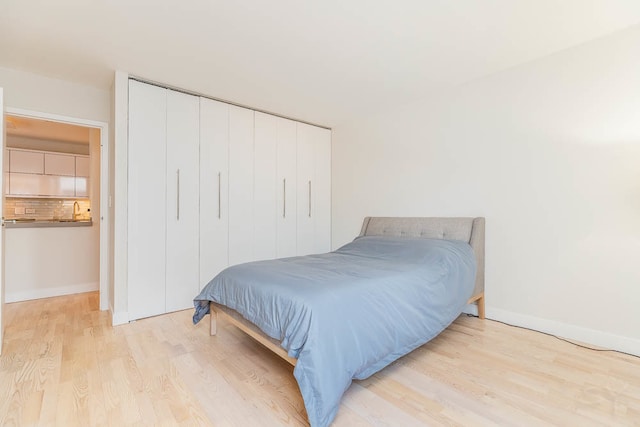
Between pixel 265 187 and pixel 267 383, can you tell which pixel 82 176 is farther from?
pixel 267 383

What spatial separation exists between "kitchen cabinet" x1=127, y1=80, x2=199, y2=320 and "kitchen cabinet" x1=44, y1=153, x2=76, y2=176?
11.9 feet

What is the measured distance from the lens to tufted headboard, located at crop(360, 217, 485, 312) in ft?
9.34

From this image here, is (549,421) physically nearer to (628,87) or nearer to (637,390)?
(637,390)

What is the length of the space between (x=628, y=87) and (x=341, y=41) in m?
2.10

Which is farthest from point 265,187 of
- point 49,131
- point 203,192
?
point 49,131

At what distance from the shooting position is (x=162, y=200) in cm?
305

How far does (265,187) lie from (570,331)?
Result: 325 cm

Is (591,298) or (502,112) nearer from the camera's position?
(591,298)

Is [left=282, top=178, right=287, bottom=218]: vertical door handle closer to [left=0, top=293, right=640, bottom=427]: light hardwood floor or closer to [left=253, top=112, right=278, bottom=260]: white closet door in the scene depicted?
[left=253, top=112, right=278, bottom=260]: white closet door

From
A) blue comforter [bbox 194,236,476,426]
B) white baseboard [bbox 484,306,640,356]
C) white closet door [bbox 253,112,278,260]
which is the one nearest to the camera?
blue comforter [bbox 194,236,476,426]

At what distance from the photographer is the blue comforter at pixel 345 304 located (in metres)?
1.46

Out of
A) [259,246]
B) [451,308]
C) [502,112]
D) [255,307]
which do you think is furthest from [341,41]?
[259,246]

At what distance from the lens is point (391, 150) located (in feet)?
12.3

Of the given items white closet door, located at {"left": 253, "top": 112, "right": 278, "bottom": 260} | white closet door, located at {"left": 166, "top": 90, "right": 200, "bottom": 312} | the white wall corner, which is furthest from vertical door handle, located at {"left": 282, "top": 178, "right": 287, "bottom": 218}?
the white wall corner
